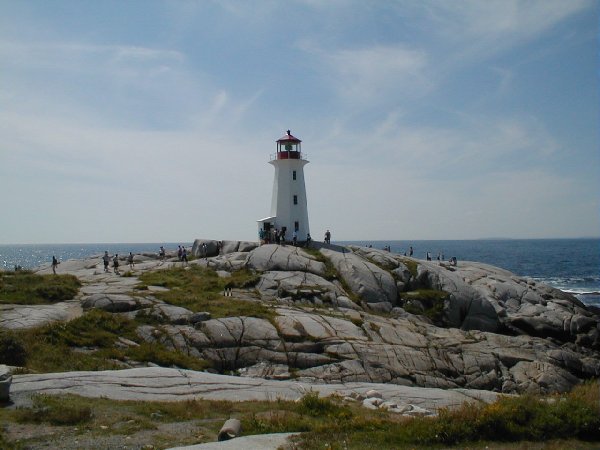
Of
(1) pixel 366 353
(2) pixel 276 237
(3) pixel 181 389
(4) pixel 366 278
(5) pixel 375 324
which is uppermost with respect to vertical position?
(2) pixel 276 237

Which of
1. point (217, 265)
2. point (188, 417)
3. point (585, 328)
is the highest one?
point (217, 265)

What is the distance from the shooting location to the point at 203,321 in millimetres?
32875

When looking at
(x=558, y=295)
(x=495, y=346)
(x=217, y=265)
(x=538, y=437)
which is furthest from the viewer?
(x=558, y=295)

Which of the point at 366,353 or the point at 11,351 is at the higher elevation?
the point at 11,351

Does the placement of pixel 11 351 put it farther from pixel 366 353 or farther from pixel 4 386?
pixel 366 353

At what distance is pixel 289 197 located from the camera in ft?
187

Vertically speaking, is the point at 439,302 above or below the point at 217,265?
below

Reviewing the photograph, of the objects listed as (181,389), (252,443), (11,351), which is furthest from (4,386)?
(11,351)

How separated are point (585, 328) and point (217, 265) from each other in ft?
116

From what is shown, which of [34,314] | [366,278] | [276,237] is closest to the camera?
[34,314]

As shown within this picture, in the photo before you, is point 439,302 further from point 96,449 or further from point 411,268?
point 96,449

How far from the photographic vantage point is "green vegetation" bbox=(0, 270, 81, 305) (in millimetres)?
34688

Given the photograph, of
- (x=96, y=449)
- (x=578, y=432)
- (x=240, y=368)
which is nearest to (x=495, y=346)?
(x=240, y=368)

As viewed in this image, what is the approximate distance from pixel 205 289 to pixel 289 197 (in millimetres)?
19109
